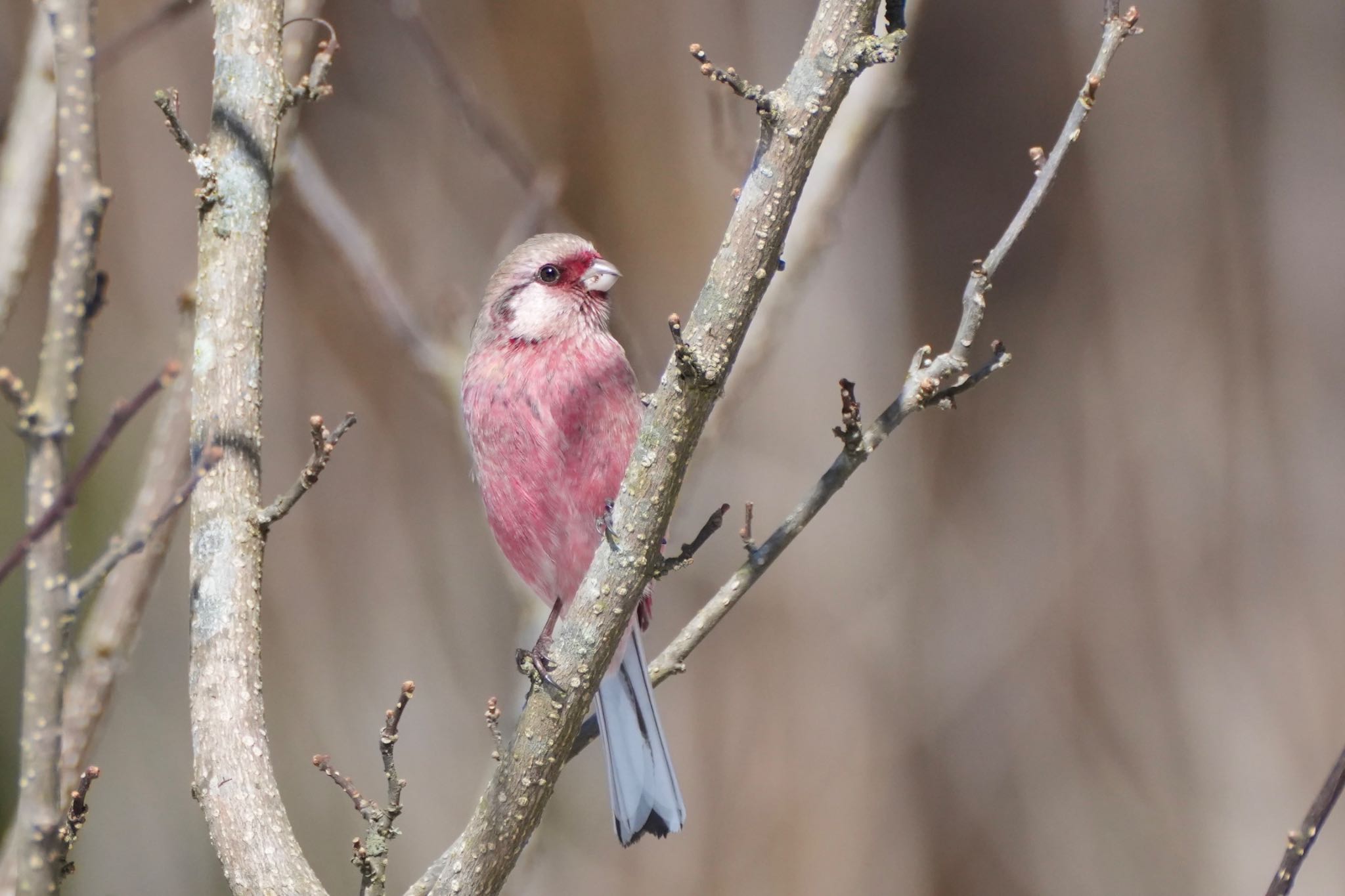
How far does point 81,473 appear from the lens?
1.45 m

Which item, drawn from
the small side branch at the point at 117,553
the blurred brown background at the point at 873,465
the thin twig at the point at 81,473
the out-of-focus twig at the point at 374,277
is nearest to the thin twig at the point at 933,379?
the small side branch at the point at 117,553

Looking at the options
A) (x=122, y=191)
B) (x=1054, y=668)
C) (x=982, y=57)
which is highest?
(x=122, y=191)

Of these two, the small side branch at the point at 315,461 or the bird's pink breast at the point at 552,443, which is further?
the bird's pink breast at the point at 552,443

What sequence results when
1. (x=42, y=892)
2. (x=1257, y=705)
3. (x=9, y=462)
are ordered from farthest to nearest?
(x=9, y=462), (x=1257, y=705), (x=42, y=892)

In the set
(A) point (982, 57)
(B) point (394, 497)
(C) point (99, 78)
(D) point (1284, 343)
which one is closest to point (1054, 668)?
(D) point (1284, 343)

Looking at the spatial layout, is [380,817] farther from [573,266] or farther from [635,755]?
[573,266]

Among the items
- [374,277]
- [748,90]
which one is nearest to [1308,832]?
[748,90]

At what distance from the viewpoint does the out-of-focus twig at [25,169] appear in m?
3.08

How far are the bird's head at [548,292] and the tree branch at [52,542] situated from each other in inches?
80.5

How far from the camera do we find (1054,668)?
631cm

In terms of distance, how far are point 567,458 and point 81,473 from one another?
1.93m

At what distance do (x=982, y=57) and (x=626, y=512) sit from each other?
4.97 metres

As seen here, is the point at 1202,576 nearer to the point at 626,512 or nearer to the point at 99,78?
the point at 626,512

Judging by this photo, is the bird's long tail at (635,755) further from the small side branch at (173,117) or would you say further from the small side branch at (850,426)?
the small side branch at (173,117)
